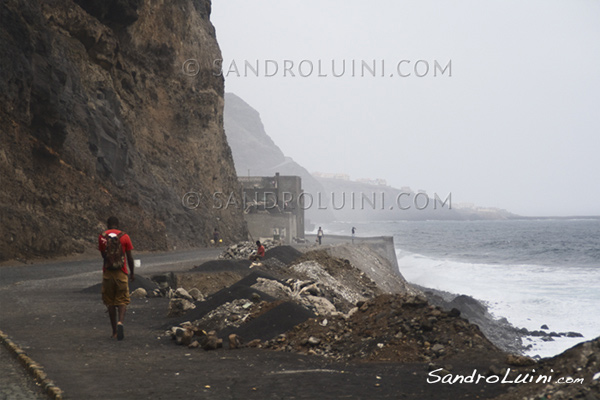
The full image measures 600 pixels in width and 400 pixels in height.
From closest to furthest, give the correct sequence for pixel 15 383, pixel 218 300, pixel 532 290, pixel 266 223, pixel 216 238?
1. pixel 15 383
2. pixel 218 300
3. pixel 532 290
4. pixel 216 238
5. pixel 266 223

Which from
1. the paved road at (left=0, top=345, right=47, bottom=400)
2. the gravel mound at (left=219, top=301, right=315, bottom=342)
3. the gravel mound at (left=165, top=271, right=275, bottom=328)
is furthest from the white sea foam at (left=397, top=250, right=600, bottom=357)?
the paved road at (left=0, top=345, right=47, bottom=400)

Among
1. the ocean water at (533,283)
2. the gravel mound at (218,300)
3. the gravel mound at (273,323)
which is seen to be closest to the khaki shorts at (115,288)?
the gravel mound at (273,323)

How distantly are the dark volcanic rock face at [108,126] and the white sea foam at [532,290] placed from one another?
1846 centimetres

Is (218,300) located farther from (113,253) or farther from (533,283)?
(533,283)

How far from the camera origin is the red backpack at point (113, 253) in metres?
9.36

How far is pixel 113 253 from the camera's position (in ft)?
30.7

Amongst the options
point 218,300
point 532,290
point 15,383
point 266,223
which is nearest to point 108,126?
point 218,300

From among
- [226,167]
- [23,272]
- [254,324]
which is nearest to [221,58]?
[226,167]

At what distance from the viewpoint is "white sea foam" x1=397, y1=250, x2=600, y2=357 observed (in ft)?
97.4

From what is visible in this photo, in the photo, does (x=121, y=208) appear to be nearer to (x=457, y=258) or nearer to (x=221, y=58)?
(x=221, y=58)

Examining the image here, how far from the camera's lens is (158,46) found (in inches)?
1827

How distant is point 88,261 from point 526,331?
19006 millimetres

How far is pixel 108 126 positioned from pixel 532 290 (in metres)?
27.9

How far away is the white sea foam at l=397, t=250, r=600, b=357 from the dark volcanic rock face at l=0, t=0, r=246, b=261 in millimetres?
18460
